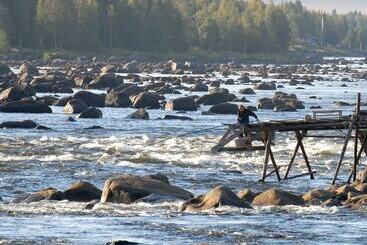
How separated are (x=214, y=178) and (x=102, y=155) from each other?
1050 cm

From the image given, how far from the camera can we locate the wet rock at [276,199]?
36250mm

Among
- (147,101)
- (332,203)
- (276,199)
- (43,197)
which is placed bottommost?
(147,101)

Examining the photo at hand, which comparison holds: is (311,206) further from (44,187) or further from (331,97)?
(331,97)

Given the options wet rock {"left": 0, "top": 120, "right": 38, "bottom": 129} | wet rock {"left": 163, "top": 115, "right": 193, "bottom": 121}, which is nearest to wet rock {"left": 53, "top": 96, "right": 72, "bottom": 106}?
wet rock {"left": 163, "top": 115, "right": 193, "bottom": 121}

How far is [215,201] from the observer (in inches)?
1387

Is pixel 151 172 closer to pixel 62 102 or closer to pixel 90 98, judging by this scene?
pixel 62 102

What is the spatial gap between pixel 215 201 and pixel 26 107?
4762 cm

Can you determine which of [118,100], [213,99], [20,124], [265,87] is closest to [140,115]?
[20,124]

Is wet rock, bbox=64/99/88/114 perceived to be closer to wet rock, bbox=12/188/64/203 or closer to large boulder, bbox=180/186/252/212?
wet rock, bbox=12/188/64/203

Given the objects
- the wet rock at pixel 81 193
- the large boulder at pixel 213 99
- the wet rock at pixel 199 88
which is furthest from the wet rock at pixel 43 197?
the wet rock at pixel 199 88

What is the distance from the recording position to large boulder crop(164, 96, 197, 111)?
86.5 meters

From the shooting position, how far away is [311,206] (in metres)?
36.0

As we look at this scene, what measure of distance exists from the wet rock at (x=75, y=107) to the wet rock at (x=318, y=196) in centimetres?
4534

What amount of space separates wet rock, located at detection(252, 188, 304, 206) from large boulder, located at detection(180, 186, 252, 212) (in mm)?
893
